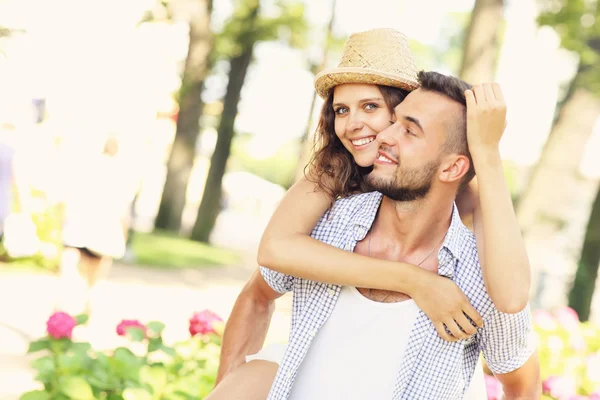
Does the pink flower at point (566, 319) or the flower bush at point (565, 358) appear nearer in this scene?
the flower bush at point (565, 358)

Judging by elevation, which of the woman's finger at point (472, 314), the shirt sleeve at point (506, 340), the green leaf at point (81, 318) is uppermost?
the woman's finger at point (472, 314)

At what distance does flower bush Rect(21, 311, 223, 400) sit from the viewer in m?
3.60

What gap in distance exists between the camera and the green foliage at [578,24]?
787 cm

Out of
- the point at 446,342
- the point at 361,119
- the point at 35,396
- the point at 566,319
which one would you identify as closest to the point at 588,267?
the point at 566,319

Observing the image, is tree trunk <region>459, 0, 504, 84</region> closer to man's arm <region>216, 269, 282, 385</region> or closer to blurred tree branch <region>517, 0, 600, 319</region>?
blurred tree branch <region>517, 0, 600, 319</region>

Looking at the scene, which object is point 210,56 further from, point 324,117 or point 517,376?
point 517,376

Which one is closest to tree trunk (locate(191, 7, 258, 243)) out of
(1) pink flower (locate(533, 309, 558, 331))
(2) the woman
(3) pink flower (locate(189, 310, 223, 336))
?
(1) pink flower (locate(533, 309, 558, 331))

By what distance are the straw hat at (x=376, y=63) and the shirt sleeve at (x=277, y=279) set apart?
860mm

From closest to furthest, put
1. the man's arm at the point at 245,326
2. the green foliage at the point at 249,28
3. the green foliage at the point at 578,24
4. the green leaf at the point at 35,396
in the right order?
the man's arm at the point at 245,326
the green leaf at the point at 35,396
the green foliage at the point at 578,24
the green foliage at the point at 249,28

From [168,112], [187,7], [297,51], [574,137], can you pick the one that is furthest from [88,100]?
[297,51]

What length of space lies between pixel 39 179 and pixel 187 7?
670 centimetres

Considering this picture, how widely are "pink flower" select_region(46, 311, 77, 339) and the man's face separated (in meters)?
2.10

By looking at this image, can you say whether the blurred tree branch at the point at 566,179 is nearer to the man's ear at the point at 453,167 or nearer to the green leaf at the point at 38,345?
the green leaf at the point at 38,345

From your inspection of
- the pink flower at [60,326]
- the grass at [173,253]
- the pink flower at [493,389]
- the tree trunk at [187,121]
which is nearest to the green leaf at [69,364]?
the pink flower at [60,326]
